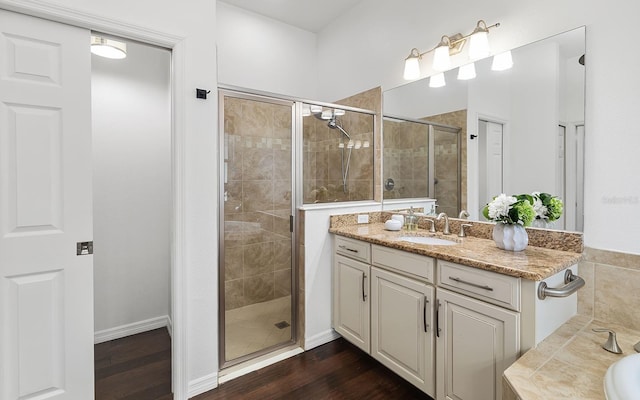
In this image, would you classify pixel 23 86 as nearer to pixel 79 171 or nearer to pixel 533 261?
pixel 79 171

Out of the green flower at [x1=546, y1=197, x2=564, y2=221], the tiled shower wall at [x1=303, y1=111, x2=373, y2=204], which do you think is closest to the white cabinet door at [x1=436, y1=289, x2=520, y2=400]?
the green flower at [x1=546, y1=197, x2=564, y2=221]

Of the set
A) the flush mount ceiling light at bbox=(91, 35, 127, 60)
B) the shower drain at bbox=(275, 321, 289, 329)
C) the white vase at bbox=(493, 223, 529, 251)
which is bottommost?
the shower drain at bbox=(275, 321, 289, 329)

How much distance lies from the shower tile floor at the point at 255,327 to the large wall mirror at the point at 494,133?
1.35 m

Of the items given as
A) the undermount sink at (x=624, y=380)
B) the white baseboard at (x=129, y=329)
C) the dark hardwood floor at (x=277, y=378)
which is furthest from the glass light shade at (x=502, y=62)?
the white baseboard at (x=129, y=329)

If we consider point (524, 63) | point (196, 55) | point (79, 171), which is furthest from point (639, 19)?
point (79, 171)

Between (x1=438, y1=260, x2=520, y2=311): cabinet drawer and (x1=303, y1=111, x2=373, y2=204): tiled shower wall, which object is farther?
(x1=303, y1=111, x2=373, y2=204): tiled shower wall

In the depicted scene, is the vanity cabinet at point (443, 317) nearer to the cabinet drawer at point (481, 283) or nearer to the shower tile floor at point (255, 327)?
the cabinet drawer at point (481, 283)

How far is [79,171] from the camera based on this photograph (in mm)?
1603

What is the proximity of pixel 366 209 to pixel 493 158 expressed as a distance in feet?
3.49

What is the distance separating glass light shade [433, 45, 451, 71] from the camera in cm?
215

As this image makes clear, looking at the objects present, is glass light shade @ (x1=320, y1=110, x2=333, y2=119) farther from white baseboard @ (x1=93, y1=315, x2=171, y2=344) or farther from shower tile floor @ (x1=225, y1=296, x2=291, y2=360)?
white baseboard @ (x1=93, y1=315, x2=171, y2=344)

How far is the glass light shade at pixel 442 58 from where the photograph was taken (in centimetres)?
215

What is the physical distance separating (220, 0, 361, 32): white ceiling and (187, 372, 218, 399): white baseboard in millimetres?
3118

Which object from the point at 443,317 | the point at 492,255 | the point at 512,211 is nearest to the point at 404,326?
the point at 443,317
